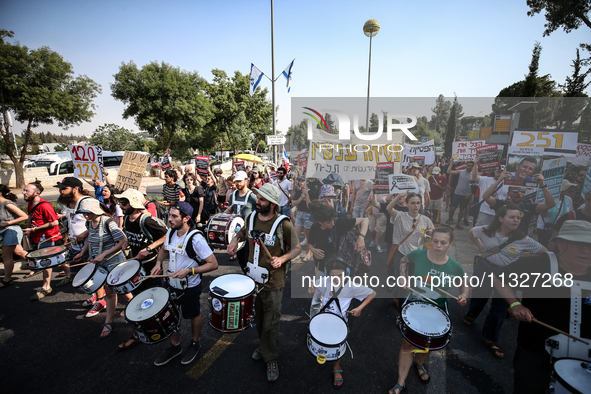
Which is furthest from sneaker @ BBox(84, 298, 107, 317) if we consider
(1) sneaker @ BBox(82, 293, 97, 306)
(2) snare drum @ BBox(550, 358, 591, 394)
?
(2) snare drum @ BBox(550, 358, 591, 394)

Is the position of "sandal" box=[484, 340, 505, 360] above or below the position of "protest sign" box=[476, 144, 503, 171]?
below

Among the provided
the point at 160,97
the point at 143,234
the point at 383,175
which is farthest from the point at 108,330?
the point at 160,97

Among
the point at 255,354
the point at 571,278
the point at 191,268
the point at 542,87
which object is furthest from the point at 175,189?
the point at 542,87

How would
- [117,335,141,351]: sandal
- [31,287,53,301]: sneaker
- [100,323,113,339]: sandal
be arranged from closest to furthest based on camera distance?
[117,335,141,351]: sandal < [100,323,113,339]: sandal < [31,287,53,301]: sneaker

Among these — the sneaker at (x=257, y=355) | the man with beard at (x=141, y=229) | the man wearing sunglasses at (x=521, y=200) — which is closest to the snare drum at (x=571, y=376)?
the man wearing sunglasses at (x=521, y=200)

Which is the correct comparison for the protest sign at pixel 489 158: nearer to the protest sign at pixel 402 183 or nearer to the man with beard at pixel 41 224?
the protest sign at pixel 402 183

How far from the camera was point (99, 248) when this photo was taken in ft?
12.4

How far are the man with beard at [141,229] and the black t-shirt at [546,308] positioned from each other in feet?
14.8

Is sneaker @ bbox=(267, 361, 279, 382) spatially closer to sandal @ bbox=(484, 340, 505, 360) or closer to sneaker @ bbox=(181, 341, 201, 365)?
sneaker @ bbox=(181, 341, 201, 365)

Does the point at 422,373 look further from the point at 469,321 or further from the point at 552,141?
the point at 552,141

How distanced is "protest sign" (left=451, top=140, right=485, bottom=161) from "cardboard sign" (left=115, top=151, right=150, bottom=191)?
7.95 metres

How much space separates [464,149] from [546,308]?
4.65 metres

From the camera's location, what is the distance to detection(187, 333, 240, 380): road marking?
310 cm

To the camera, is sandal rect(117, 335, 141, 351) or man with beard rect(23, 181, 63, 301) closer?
sandal rect(117, 335, 141, 351)
